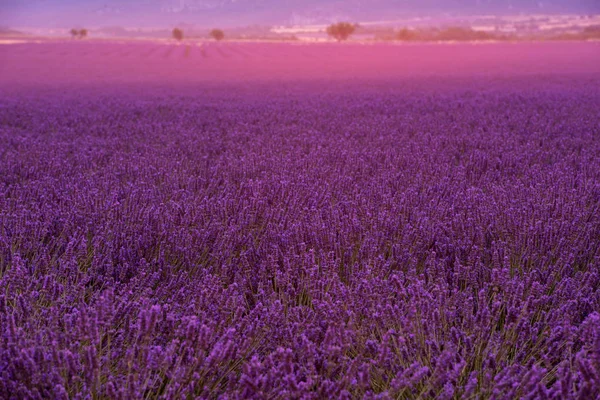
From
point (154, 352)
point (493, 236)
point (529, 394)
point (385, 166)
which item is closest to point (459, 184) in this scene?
point (385, 166)

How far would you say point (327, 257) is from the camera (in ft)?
6.49

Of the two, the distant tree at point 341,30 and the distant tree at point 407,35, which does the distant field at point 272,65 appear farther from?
the distant tree at point 407,35

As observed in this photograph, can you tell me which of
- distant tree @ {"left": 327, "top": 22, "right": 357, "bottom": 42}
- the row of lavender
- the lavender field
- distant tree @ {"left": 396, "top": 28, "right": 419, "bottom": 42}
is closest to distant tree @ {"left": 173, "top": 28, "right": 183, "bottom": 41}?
distant tree @ {"left": 327, "top": 22, "right": 357, "bottom": 42}

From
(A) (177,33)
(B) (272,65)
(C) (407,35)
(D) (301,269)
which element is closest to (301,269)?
(D) (301,269)

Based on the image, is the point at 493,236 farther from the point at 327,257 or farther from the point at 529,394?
the point at 529,394

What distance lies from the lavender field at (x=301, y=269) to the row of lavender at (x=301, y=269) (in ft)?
0.04

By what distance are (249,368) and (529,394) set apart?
2.09ft

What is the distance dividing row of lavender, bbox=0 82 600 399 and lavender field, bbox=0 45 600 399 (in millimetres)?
11

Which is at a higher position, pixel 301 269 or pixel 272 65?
pixel 272 65

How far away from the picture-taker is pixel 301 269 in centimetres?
203

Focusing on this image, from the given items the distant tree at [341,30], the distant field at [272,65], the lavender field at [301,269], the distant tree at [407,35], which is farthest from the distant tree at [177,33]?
the lavender field at [301,269]

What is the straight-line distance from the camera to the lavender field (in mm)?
1250

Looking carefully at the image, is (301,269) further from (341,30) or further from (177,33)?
(177,33)

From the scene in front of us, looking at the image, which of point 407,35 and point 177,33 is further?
point 407,35
